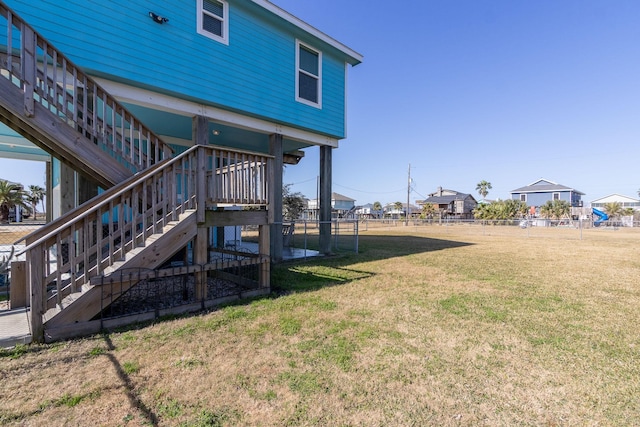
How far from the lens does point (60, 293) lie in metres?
3.01

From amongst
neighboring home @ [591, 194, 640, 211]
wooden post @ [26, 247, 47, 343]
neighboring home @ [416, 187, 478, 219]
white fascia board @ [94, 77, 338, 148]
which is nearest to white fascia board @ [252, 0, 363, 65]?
white fascia board @ [94, 77, 338, 148]

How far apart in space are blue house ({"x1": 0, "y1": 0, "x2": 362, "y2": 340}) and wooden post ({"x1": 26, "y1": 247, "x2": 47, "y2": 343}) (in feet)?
0.04

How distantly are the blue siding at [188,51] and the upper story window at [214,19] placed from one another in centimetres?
11

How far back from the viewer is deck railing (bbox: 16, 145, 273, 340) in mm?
2881

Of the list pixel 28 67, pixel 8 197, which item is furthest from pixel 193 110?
pixel 8 197

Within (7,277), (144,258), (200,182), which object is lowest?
(7,277)

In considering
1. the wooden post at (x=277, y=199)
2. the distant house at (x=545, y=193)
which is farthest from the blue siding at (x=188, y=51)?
the distant house at (x=545, y=193)

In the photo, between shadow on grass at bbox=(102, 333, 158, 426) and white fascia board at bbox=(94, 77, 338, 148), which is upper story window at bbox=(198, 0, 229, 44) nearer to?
white fascia board at bbox=(94, 77, 338, 148)

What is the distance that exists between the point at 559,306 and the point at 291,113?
645 cm

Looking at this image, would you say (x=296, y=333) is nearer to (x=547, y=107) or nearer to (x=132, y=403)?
(x=132, y=403)

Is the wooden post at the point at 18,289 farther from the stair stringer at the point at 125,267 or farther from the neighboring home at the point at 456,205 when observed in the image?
the neighboring home at the point at 456,205

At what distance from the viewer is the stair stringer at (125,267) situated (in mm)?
3002

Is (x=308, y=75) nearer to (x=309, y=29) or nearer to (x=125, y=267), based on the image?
(x=309, y=29)

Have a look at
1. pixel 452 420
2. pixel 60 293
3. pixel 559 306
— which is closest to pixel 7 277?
Result: pixel 60 293
